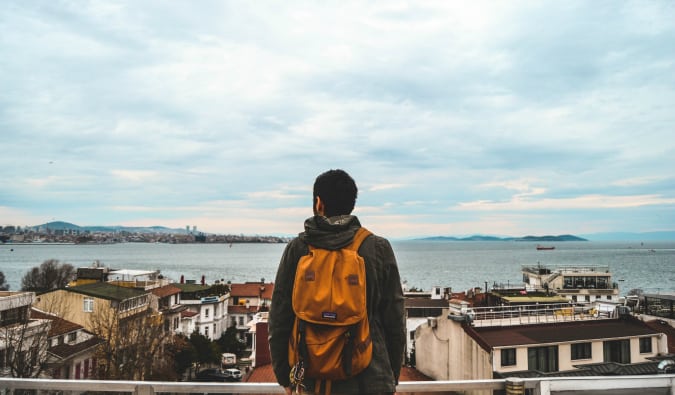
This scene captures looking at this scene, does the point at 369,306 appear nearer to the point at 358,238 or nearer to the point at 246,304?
the point at 358,238

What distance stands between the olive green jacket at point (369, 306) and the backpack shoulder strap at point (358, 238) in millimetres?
20

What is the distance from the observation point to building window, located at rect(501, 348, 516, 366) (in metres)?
18.4

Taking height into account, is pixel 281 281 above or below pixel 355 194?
below

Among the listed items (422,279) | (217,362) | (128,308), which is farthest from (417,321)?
(422,279)

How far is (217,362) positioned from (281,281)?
115 feet

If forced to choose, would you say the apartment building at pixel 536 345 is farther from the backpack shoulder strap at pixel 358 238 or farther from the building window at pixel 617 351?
the backpack shoulder strap at pixel 358 238

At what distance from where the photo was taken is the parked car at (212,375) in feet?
99.1

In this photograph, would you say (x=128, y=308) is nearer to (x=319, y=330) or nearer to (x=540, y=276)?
(x=319, y=330)

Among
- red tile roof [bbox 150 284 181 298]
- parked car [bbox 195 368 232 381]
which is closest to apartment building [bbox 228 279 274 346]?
red tile roof [bbox 150 284 181 298]

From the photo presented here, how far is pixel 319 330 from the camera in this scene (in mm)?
2400

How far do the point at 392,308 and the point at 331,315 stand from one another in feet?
1.29

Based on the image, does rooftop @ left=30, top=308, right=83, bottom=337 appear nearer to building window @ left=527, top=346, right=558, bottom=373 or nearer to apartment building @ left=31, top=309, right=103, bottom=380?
apartment building @ left=31, top=309, right=103, bottom=380

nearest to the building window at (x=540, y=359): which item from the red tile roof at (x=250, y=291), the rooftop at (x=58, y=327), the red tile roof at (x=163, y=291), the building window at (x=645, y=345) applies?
the building window at (x=645, y=345)

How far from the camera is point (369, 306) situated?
2523 millimetres
